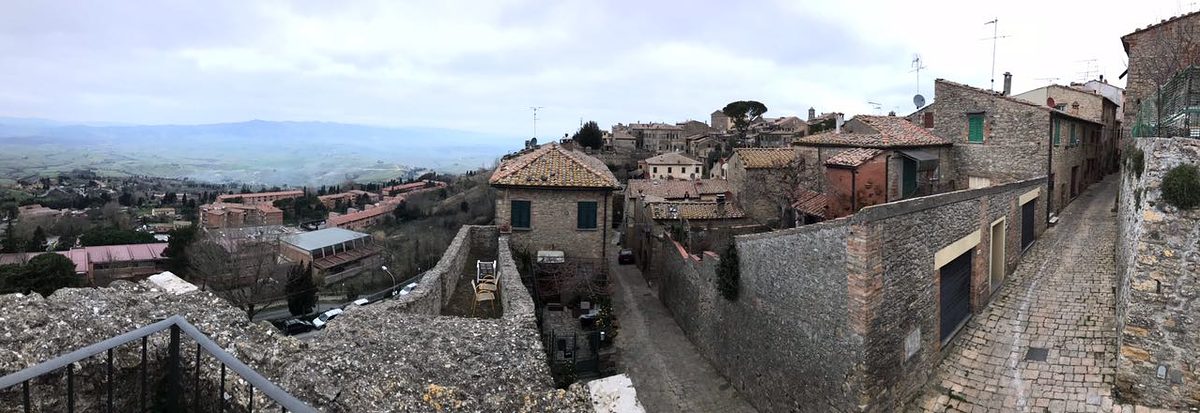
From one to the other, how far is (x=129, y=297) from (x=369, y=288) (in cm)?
4228

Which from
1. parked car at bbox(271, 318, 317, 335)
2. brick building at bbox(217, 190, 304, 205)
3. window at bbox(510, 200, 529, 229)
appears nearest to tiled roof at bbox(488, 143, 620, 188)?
window at bbox(510, 200, 529, 229)

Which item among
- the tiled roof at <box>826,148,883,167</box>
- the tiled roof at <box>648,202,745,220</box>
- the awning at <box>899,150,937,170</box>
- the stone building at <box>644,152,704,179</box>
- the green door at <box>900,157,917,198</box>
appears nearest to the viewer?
the tiled roof at <box>826,148,883,167</box>

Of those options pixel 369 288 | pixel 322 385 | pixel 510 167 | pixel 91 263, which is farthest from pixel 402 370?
pixel 91 263

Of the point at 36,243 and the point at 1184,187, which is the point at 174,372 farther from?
the point at 36,243

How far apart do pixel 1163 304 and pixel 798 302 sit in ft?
17.8

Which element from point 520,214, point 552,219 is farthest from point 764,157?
point 520,214

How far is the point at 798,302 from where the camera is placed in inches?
442

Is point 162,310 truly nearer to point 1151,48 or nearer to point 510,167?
point 510,167

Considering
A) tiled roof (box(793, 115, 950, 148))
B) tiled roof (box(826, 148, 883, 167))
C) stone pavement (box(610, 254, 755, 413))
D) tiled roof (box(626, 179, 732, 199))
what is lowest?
stone pavement (box(610, 254, 755, 413))

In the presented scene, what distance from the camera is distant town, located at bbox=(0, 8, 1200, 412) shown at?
5.12 meters

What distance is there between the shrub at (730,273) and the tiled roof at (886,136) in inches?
308

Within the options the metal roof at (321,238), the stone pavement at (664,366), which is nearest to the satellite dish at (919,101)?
the stone pavement at (664,366)

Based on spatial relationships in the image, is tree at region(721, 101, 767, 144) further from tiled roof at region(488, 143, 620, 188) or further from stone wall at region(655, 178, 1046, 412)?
stone wall at region(655, 178, 1046, 412)

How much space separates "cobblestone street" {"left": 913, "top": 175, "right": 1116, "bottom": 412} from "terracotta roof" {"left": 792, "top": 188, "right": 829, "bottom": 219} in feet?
17.9
